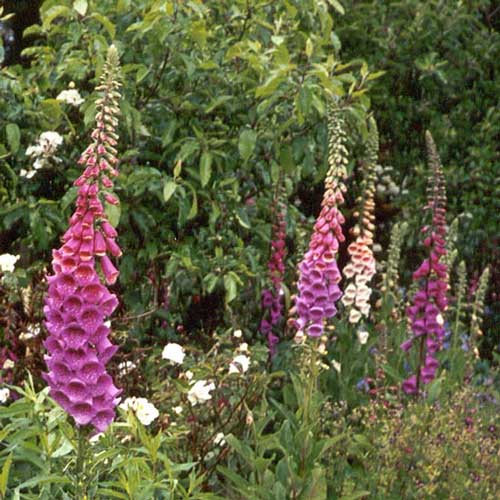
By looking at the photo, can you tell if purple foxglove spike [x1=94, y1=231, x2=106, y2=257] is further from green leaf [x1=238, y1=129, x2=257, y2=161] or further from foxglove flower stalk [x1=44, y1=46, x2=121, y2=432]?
green leaf [x1=238, y1=129, x2=257, y2=161]

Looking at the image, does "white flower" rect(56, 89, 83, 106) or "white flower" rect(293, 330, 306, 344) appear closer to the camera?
"white flower" rect(293, 330, 306, 344)

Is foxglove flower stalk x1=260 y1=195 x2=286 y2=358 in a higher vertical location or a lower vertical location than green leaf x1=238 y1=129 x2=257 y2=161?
lower

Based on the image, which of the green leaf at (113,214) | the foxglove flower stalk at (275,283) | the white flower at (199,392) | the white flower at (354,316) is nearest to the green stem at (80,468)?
the white flower at (199,392)

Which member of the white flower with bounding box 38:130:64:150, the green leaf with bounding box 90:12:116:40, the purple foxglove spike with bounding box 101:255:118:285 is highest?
the green leaf with bounding box 90:12:116:40

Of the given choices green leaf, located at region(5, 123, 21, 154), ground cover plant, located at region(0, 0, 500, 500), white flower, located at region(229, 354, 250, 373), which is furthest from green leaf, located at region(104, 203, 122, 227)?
white flower, located at region(229, 354, 250, 373)

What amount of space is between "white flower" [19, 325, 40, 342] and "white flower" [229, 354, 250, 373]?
1.01 m

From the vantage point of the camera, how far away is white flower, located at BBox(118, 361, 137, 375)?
4.70 m

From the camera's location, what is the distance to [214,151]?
16.7ft

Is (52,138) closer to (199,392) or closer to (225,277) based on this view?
(225,277)

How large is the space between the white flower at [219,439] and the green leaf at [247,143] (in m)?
1.39

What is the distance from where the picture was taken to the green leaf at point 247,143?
196 inches

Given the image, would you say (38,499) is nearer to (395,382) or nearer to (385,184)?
(395,382)

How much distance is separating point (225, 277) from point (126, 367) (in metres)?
0.72

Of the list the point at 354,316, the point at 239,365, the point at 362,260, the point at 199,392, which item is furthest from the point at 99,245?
the point at 354,316
